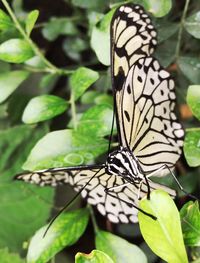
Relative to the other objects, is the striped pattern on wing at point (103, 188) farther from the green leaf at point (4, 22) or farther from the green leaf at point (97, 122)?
the green leaf at point (4, 22)

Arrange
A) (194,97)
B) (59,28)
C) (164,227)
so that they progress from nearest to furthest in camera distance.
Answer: (164,227)
(194,97)
(59,28)

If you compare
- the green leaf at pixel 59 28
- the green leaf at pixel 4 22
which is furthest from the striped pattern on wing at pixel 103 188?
the green leaf at pixel 59 28

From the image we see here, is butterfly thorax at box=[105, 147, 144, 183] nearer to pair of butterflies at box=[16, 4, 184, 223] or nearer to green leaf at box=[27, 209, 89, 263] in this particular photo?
pair of butterflies at box=[16, 4, 184, 223]

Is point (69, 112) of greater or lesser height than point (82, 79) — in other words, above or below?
below

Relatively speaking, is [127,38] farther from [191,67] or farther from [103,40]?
[191,67]

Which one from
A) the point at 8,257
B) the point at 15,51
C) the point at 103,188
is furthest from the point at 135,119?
the point at 8,257

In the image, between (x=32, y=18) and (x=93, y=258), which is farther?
(x=32, y=18)

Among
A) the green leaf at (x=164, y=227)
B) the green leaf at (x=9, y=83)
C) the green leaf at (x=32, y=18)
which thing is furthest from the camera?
the green leaf at (x=9, y=83)
